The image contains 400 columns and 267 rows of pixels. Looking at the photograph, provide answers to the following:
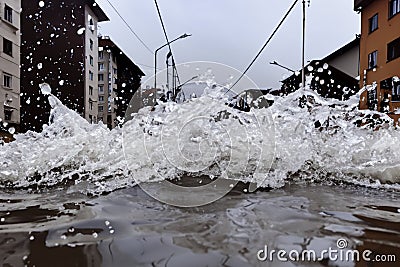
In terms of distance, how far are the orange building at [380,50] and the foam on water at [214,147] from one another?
925 centimetres

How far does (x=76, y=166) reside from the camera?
14.5 ft

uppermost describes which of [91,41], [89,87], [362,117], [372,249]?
[91,41]

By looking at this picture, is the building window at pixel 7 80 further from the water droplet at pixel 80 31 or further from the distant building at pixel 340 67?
the distant building at pixel 340 67

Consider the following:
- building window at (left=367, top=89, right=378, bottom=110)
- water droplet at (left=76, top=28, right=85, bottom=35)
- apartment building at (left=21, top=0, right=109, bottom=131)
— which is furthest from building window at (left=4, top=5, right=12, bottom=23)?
building window at (left=367, top=89, right=378, bottom=110)

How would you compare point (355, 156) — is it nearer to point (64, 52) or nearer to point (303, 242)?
point (303, 242)

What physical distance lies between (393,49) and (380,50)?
1.04 metres

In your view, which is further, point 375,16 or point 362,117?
point 375,16

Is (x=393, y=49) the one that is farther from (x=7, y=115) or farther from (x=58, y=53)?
(x=7, y=115)

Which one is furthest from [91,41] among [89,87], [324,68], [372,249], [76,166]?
[372,249]

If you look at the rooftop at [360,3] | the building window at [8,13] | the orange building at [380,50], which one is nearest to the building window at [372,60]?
the orange building at [380,50]

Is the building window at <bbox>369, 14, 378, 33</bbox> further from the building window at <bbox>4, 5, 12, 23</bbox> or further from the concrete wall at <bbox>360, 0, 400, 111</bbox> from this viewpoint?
the building window at <bbox>4, 5, 12, 23</bbox>

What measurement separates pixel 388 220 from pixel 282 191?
993 mm

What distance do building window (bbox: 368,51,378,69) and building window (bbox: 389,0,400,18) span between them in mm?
1866

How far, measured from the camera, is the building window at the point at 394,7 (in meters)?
15.2
